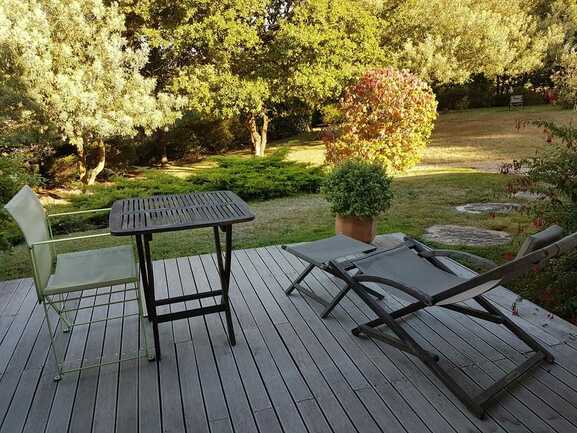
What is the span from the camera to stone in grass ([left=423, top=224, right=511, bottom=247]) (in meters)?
4.43

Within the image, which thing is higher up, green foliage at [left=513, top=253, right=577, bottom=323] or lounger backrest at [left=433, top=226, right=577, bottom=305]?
lounger backrest at [left=433, top=226, right=577, bottom=305]

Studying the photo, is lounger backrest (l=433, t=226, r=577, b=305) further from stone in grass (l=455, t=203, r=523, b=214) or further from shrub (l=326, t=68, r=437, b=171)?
shrub (l=326, t=68, r=437, b=171)

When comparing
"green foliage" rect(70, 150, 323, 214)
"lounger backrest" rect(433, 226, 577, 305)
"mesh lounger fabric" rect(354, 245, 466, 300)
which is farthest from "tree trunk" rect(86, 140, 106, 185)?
"lounger backrest" rect(433, 226, 577, 305)

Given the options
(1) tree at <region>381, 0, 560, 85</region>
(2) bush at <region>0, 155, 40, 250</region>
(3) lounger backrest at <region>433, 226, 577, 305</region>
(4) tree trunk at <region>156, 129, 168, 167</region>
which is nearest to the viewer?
(3) lounger backrest at <region>433, 226, 577, 305</region>

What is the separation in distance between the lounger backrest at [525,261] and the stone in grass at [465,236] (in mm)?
2472

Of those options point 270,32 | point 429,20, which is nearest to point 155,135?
point 270,32

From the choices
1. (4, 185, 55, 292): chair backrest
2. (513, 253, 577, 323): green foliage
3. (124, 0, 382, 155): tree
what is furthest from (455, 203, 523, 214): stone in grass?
(124, 0, 382, 155): tree

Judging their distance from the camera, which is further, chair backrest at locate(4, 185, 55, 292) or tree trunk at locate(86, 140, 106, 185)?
tree trunk at locate(86, 140, 106, 185)

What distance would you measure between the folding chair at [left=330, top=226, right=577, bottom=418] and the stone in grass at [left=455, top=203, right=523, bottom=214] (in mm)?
3266

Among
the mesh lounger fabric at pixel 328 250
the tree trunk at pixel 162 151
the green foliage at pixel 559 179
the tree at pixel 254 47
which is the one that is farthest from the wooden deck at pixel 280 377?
the tree trunk at pixel 162 151

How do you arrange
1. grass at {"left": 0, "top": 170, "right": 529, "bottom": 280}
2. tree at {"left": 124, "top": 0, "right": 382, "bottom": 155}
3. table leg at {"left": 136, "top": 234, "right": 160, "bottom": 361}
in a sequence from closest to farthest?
table leg at {"left": 136, "top": 234, "right": 160, "bottom": 361} < grass at {"left": 0, "top": 170, "right": 529, "bottom": 280} < tree at {"left": 124, "top": 0, "right": 382, "bottom": 155}

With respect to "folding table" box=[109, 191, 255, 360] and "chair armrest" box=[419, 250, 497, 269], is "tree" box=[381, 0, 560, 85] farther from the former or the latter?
"folding table" box=[109, 191, 255, 360]

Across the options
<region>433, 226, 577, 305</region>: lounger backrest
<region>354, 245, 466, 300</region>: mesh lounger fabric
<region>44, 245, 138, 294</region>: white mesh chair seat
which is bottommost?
<region>354, 245, 466, 300</region>: mesh lounger fabric

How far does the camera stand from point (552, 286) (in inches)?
114
